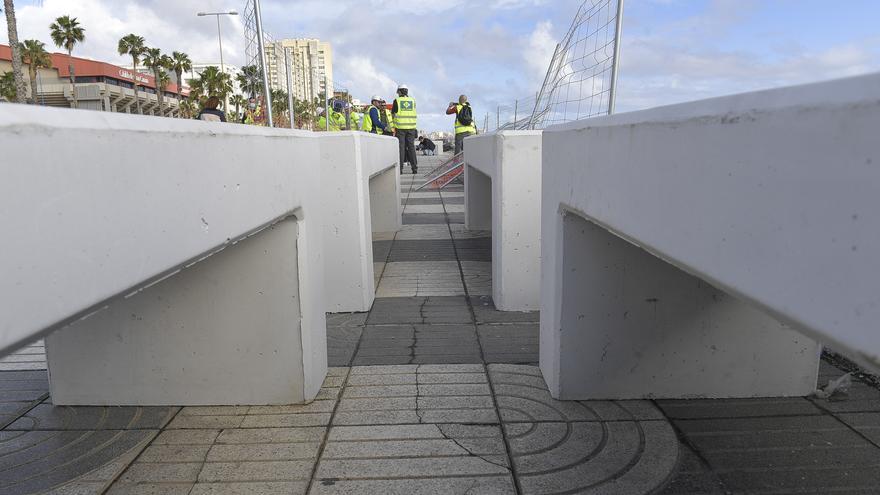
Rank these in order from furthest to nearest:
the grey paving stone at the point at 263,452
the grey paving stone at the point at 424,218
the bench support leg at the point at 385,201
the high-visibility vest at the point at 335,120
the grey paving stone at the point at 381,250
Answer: the high-visibility vest at the point at 335,120
the grey paving stone at the point at 424,218
the bench support leg at the point at 385,201
the grey paving stone at the point at 381,250
the grey paving stone at the point at 263,452

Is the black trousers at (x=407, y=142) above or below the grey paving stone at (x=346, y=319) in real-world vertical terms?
above

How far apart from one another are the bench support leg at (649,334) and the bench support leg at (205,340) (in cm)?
154

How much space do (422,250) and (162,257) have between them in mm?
6981

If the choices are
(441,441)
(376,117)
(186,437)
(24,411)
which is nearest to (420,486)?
(441,441)

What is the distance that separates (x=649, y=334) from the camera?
3930 millimetres

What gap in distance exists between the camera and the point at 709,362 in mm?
3986

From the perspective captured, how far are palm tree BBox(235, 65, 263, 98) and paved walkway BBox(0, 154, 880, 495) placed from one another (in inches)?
110

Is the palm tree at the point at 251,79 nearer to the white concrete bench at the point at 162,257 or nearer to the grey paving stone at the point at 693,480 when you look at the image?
the white concrete bench at the point at 162,257

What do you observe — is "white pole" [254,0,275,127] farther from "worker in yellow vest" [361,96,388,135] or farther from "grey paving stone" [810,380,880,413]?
"worker in yellow vest" [361,96,388,135]

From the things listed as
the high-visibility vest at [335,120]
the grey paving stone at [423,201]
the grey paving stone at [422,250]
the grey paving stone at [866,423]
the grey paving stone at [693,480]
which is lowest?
the grey paving stone at [693,480]

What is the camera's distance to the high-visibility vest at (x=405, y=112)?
16922mm

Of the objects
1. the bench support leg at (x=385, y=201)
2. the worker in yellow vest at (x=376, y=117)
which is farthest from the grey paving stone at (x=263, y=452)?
the worker in yellow vest at (x=376, y=117)

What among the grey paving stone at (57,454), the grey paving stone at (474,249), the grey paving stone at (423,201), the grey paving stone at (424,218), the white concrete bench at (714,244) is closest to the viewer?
the white concrete bench at (714,244)

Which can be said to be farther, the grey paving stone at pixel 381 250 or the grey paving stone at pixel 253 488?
the grey paving stone at pixel 381 250
